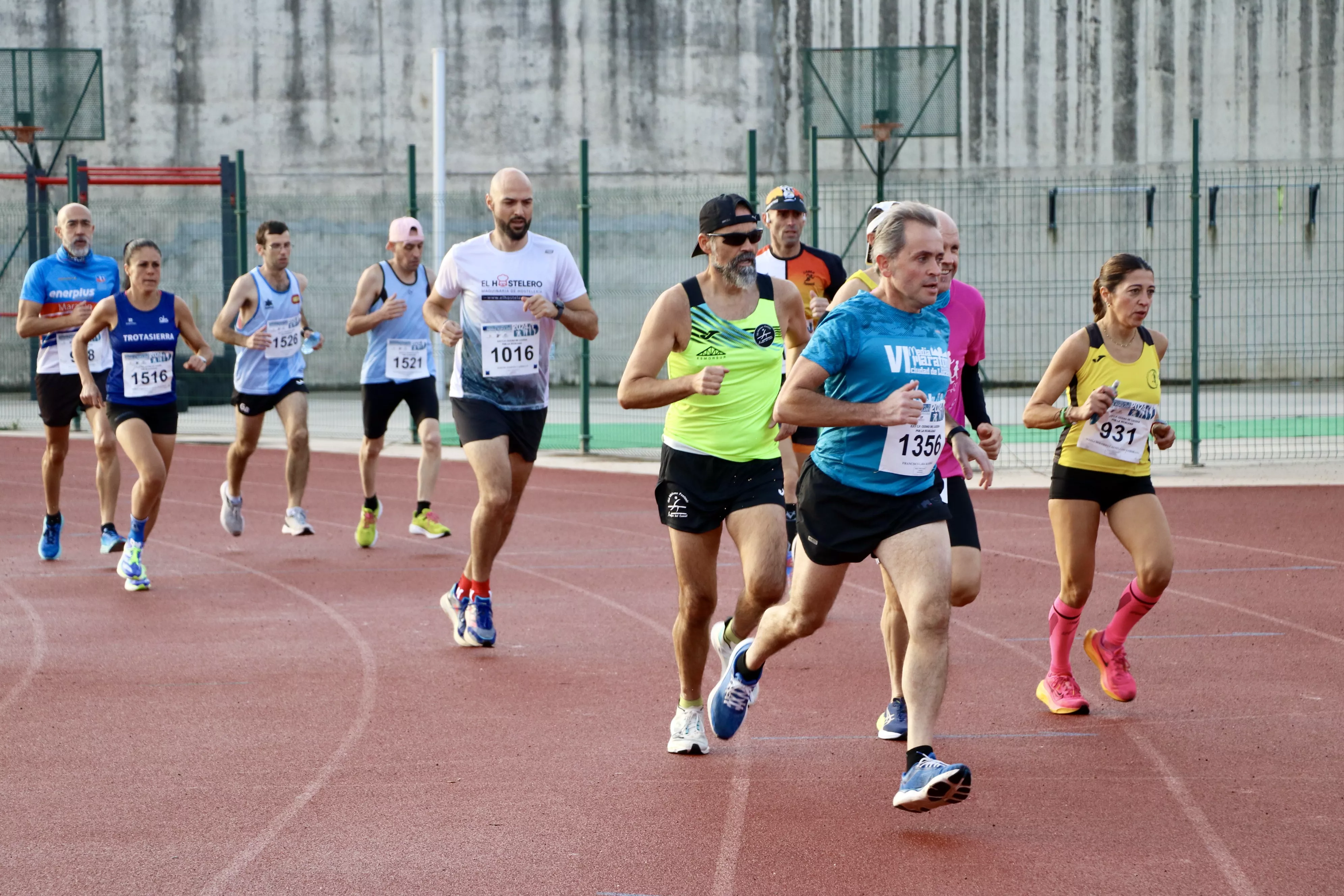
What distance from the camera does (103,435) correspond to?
9922 millimetres

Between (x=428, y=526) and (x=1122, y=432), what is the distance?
6334mm

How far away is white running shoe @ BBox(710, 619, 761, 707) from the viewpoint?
19.2 feet

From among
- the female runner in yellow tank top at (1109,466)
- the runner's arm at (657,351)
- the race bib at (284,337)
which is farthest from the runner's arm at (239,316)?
the female runner in yellow tank top at (1109,466)

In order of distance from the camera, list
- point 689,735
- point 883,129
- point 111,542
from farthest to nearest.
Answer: point 883,129, point 111,542, point 689,735

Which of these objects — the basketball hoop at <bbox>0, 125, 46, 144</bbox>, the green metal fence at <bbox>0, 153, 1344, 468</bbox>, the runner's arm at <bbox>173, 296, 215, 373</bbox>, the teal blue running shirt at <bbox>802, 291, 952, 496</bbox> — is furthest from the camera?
the basketball hoop at <bbox>0, 125, 46, 144</bbox>

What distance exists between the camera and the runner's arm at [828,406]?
16.1ft

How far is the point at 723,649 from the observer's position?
662 centimetres

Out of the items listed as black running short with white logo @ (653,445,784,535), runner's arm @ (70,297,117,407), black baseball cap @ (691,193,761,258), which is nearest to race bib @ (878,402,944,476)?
black running short with white logo @ (653,445,784,535)

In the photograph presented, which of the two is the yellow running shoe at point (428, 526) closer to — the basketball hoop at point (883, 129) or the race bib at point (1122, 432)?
the race bib at point (1122, 432)

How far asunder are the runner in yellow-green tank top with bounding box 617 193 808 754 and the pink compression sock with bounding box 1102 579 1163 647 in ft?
5.39

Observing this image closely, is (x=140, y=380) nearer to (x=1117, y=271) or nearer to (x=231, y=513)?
(x=231, y=513)

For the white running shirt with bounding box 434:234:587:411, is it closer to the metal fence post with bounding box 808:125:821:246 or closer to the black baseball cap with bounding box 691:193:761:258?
the black baseball cap with bounding box 691:193:761:258

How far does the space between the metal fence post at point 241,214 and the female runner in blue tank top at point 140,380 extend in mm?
7973

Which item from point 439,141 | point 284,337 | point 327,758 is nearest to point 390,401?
point 284,337
